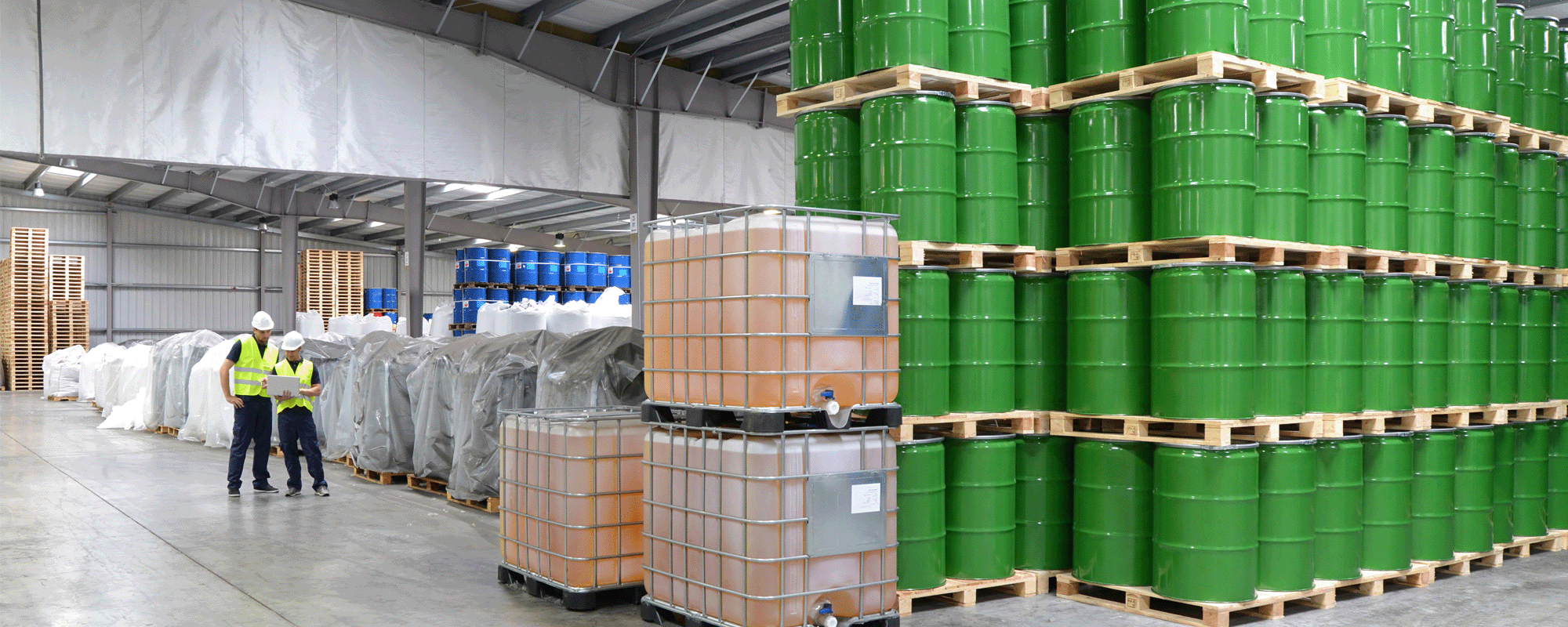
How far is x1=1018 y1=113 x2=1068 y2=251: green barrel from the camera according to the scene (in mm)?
5711

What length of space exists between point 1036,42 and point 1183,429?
2.14 meters

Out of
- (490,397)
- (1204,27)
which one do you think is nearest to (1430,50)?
(1204,27)

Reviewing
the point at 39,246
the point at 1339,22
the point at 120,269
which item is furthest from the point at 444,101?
the point at 120,269

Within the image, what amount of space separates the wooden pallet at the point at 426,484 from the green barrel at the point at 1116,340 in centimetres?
603

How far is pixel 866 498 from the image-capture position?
464 centimetres

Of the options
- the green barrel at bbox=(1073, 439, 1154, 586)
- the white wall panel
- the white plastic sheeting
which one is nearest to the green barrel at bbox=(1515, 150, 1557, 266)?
the green barrel at bbox=(1073, 439, 1154, 586)

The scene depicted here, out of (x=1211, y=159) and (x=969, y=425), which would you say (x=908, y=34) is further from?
(x=969, y=425)

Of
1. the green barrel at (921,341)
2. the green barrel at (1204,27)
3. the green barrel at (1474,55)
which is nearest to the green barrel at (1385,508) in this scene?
the green barrel at (1474,55)

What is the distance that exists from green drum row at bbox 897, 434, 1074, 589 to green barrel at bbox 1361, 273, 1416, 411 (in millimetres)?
1705

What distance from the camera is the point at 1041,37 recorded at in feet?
18.7

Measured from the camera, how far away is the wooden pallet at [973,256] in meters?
5.23

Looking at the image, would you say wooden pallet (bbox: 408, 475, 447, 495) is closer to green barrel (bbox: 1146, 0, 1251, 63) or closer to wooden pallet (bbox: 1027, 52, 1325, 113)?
wooden pallet (bbox: 1027, 52, 1325, 113)

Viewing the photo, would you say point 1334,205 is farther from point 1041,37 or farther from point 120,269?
point 120,269

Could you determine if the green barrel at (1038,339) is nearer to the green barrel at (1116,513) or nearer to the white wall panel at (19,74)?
the green barrel at (1116,513)
